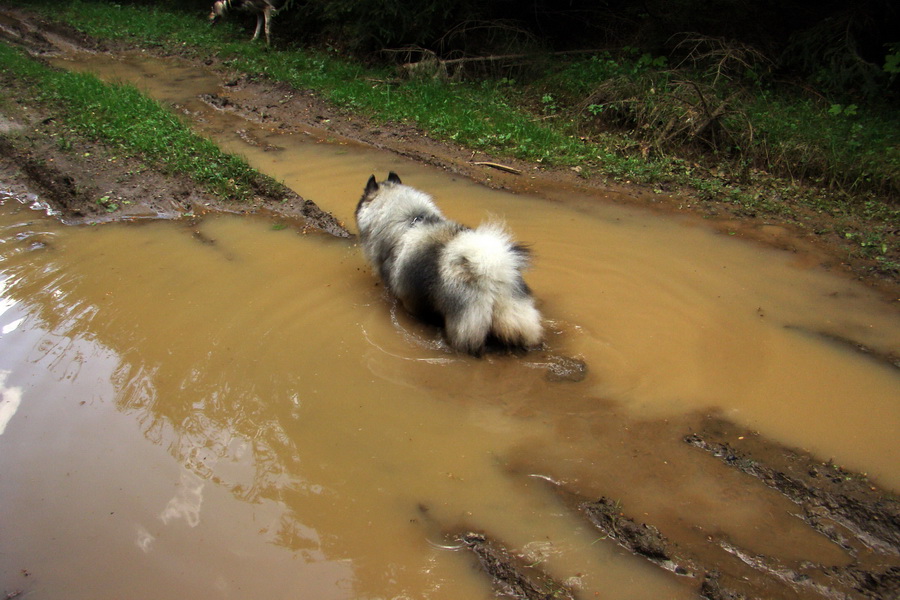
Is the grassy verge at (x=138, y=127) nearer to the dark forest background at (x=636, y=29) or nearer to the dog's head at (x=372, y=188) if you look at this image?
the dog's head at (x=372, y=188)

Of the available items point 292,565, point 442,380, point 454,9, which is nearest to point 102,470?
point 292,565

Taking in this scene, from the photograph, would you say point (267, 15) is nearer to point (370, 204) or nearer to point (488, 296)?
point (370, 204)

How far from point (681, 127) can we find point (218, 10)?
12.4 meters

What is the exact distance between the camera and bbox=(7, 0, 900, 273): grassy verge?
723 cm

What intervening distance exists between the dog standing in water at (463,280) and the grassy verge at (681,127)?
3.90m

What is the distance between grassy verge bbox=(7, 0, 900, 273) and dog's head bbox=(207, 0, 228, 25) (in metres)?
4.36

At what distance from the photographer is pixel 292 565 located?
123 inches

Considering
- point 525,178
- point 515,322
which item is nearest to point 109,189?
point 525,178

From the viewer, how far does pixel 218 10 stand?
48.3ft

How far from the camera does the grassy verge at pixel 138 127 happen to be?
23.9 ft

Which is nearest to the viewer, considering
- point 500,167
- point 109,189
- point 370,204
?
point 370,204

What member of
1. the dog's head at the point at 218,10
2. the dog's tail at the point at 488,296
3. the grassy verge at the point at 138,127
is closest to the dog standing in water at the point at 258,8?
the dog's head at the point at 218,10

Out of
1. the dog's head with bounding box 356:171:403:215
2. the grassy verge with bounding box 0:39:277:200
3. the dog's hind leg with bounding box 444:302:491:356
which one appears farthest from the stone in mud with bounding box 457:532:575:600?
the grassy verge with bounding box 0:39:277:200

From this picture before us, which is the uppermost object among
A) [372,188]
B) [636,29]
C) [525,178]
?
[636,29]
